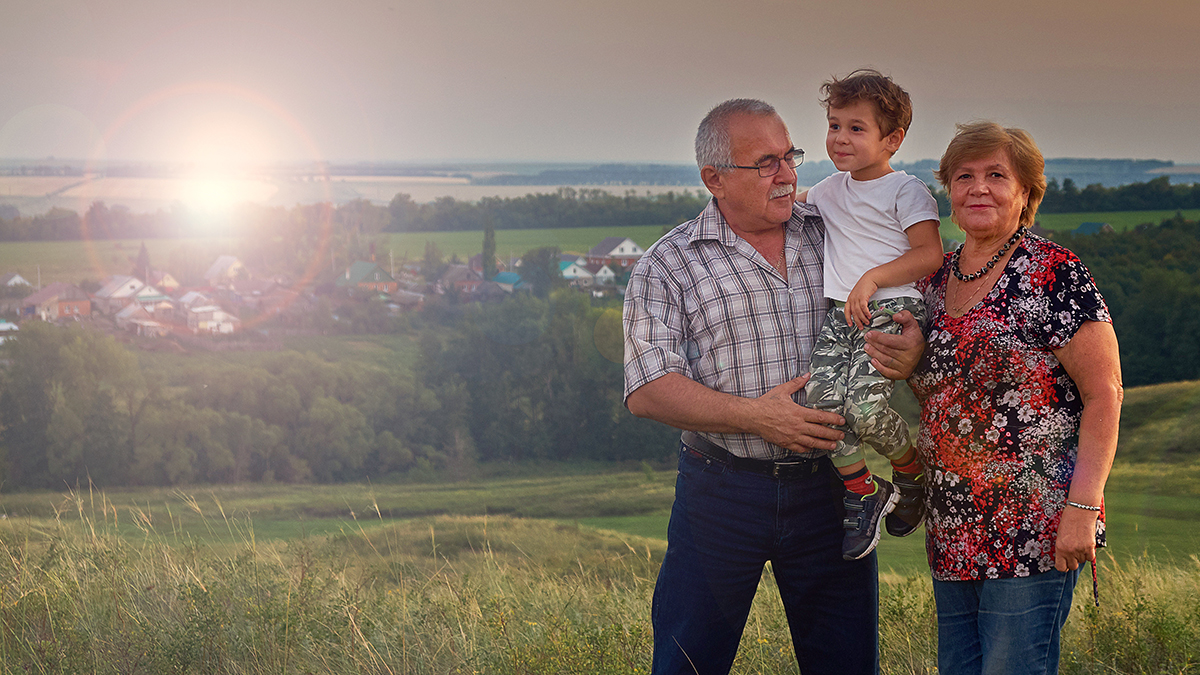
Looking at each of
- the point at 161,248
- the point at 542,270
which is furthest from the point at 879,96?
the point at 161,248

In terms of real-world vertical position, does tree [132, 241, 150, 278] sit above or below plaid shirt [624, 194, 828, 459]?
below

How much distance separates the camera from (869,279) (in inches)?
93.9

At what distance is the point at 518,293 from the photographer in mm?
84812

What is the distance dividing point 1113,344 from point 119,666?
3589 mm

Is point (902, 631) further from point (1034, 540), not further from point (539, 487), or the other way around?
point (539, 487)

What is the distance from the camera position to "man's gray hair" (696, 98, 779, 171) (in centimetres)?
269

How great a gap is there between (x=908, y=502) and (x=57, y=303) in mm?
102605

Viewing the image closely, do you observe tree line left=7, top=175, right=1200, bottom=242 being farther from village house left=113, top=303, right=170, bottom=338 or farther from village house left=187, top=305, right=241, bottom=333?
village house left=113, top=303, right=170, bottom=338

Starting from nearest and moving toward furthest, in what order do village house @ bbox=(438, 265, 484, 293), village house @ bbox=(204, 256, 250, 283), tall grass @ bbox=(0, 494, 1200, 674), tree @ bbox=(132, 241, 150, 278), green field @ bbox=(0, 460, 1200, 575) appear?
1. tall grass @ bbox=(0, 494, 1200, 674)
2. green field @ bbox=(0, 460, 1200, 575)
3. village house @ bbox=(438, 265, 484, 293)
4. tree @ bbox=(132, 241, 150, 278)
5. village house @ bbox=(204, 256, 250, 283)

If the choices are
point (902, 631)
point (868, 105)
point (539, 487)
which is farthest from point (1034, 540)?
point (539, 487)

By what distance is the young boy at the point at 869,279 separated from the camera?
7.82ft

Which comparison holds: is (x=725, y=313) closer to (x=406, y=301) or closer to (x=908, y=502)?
(x=908, y=502)

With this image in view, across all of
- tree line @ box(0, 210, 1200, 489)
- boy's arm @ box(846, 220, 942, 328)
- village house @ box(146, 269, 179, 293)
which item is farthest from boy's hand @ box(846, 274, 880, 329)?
village house @ box(146, 269, 179, 293)

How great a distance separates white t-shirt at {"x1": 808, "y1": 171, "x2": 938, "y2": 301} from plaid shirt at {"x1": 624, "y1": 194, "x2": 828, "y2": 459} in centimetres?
12
